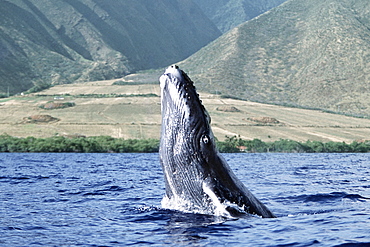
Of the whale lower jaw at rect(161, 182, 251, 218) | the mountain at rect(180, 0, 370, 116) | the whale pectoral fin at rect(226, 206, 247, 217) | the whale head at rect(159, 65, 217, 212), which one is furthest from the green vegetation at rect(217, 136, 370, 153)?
the whale head at rect(159, 65, 217, 212)

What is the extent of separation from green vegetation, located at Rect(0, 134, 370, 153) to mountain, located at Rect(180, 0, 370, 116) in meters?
37.2

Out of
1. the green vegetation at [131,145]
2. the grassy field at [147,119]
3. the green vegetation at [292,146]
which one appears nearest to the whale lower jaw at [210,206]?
the green vegetation at [131,145]

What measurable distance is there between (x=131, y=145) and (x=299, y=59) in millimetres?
81810

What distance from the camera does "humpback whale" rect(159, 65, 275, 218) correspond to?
846 cm

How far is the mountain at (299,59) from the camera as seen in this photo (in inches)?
4892

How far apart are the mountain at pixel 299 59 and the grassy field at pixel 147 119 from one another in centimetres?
1654

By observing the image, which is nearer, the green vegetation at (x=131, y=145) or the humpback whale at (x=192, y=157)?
the humpback whale at (x=192, y=157)

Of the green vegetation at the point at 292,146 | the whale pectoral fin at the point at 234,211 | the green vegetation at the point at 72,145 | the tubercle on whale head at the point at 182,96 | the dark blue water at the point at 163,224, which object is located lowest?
the green vegetation at the point at 292,146

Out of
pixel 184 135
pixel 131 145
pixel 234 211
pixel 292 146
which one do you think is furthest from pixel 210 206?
pixel 292 146

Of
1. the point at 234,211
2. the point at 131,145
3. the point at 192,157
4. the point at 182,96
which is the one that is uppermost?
the point at 182,96

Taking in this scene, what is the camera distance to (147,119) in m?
90.1

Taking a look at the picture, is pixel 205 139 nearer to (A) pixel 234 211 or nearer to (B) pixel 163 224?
(A) pixel 234 211

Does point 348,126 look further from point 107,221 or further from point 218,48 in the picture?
point 107,221

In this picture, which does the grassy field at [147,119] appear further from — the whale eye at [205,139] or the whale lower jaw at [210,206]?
the whale eye at [205,139]
